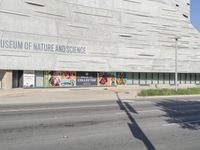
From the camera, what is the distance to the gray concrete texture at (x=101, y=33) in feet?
126

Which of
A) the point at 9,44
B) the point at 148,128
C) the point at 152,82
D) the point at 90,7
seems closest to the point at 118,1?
the point at 90,7

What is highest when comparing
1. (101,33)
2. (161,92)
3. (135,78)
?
(101,33)

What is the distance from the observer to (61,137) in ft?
35.9

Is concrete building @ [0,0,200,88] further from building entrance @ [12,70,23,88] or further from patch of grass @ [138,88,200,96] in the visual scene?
patch of grass @ [138,88,200,96]

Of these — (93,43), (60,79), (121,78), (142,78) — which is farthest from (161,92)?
(142,78)

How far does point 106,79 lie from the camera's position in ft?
155

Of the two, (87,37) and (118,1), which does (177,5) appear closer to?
(118,1)

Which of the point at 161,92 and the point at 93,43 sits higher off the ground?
the point at 93,43

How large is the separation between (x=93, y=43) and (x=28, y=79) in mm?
8774

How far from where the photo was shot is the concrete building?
3831cm

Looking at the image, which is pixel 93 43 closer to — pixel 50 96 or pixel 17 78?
pixel 17 78

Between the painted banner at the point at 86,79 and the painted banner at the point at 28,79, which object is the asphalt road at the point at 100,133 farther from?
the painted banner at the point at 86,79

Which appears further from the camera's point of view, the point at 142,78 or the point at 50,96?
the point at 142,78

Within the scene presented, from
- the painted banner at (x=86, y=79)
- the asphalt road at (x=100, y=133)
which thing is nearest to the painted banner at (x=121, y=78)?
the painted banner at (x=86, y=79)
